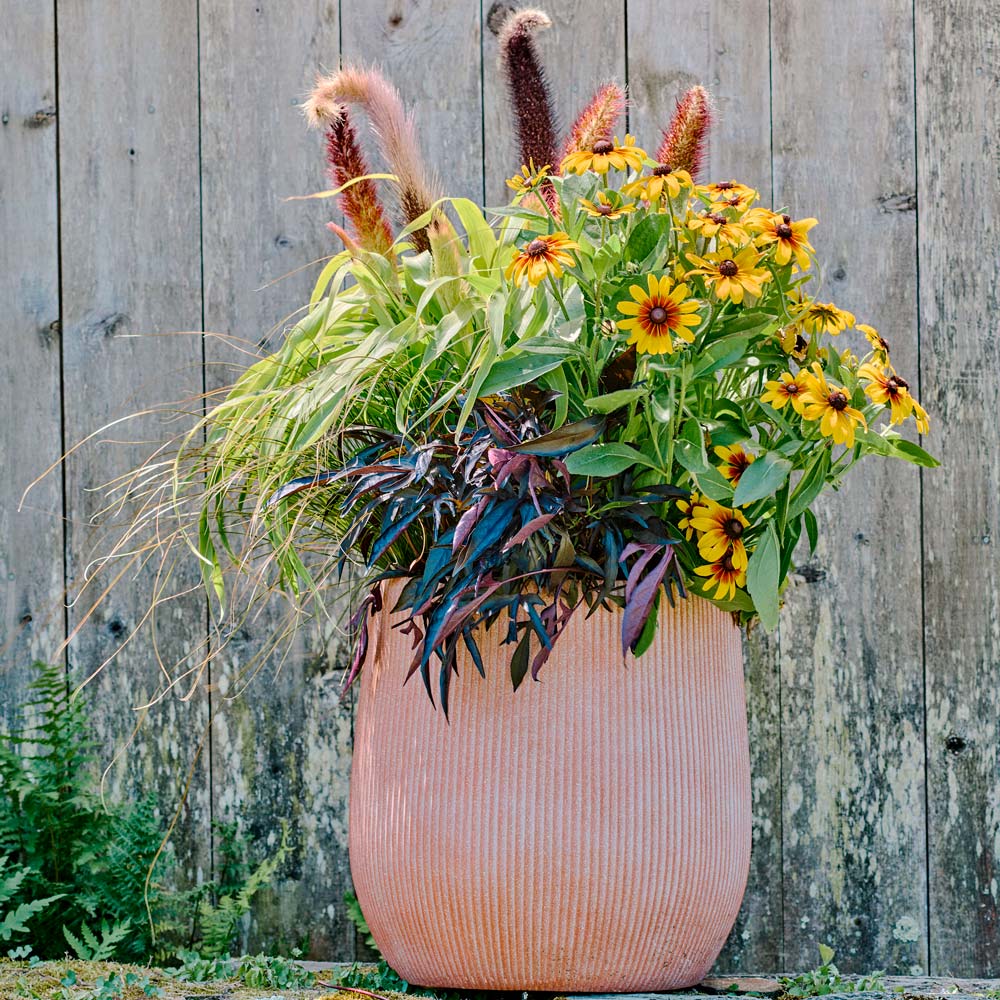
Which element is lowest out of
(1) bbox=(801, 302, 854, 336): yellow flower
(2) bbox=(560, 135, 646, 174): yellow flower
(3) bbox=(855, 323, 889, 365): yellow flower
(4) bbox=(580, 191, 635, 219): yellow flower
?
(3) bbox=(855, 323, 889, 365): yellow flower

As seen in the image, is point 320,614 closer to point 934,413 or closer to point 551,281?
point 551,281

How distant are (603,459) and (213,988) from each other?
64cm

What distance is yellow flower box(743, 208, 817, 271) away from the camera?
97 centimetres

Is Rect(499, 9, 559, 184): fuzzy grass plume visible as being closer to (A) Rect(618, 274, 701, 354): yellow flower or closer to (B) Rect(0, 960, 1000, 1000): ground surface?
(A) Rect(618, 274, 701, 354): yellow flower

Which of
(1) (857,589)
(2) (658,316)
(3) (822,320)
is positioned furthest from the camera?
(1) (857,589)

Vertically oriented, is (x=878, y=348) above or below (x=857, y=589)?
above

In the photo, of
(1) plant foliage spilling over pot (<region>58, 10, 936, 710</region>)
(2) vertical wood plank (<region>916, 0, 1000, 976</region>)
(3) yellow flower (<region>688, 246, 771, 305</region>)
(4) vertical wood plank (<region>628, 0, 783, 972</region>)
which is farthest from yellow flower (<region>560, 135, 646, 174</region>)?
(2) vertical wood plank (<region>916, 0, 1000, 976</region>)

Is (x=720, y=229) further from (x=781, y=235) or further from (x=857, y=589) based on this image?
(x=857, y=589)

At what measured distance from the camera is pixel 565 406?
98 centimetres

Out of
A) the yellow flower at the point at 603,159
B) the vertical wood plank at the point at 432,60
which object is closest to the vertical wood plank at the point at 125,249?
the vertical wood plank at the point at 432,60

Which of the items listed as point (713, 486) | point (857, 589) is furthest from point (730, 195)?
point (857, 589)

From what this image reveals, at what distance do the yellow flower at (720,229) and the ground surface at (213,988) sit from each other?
2.20 feet

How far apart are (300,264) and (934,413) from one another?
90cm

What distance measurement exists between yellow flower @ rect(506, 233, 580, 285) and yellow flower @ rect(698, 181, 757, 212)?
0.49 feet
